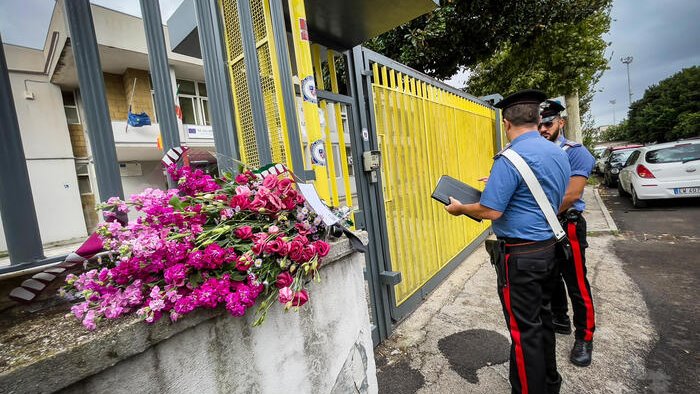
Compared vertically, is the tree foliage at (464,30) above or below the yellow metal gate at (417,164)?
above

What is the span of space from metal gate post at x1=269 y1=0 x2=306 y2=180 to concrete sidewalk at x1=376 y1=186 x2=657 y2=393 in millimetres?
1894

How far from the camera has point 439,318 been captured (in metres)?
3.51

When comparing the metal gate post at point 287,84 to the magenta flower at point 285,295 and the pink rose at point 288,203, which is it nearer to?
the pink rose at point 288,203

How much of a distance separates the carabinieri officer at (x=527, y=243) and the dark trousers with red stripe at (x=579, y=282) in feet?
2.33

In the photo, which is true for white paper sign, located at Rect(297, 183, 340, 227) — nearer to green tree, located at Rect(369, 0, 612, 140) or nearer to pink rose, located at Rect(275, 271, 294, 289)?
pink rose, located at Rect(275, 271, 294, 289)

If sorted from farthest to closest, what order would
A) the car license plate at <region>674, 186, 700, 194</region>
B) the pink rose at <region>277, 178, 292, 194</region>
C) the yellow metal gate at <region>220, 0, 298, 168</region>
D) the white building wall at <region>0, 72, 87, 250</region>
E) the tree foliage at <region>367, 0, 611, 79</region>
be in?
the white building wall at <region>0, 72, 87, 250</region> < the car license plate at <region>674, 186, 700, 194</region> < the tree foliage at <region>367, 0, 611, 79</region> < the yellow metal gate at <region>220, 0, 298, 168</region> < the pink rose at <region>277, 178, 292, 194</region>

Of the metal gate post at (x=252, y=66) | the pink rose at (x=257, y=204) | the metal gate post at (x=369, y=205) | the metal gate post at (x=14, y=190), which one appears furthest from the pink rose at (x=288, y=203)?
the metal gate post at (x=369, y=205)

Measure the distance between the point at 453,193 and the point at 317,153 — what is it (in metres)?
1.02

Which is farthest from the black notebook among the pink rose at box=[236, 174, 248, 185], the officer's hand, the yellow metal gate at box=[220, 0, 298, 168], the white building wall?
the white building wall

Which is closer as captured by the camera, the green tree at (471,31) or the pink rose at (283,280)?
the pink rose at (283,280)

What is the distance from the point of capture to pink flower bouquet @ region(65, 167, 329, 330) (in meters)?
1.03

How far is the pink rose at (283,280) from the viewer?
125 centimetres

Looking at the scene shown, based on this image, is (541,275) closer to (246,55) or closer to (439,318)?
(439,318)

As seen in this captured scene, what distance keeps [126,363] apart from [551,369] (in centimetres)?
244
